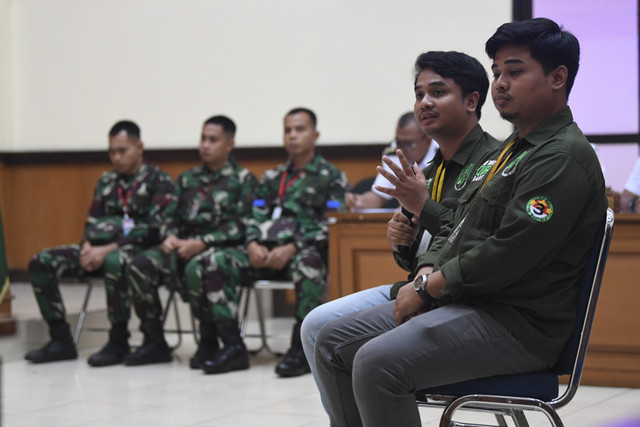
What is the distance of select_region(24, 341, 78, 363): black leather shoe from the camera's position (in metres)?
4.88

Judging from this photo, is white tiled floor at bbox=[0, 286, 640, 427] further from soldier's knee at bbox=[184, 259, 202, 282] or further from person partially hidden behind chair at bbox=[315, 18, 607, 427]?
person partially hidden behind chair at bbox=[315, 18, 607, 427]

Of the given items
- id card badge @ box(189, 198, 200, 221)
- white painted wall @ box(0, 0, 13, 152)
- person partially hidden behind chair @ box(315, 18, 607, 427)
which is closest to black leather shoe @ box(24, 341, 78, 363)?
id card badge @ box(189, 198, 200, 221)

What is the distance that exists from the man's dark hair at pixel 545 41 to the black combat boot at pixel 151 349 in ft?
11.0

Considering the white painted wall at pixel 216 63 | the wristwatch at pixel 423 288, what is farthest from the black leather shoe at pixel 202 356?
the wristwatch at pixel 423 288

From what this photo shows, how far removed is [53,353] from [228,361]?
1116mm

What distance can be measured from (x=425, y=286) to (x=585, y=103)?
427 centimetres

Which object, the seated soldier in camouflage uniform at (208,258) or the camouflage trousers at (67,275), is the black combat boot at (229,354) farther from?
the camouflage trousers at (67,275)

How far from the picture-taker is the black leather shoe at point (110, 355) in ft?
15.6

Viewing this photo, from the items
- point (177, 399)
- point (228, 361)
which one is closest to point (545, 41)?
point (177, 399)

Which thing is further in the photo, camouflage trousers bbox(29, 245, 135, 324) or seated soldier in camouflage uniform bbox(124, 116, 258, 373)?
camouflage trousers bbox(29, 245, 135, 324)

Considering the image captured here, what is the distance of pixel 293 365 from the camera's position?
4297mm

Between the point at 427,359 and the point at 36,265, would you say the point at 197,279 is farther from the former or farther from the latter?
the point at 427,359

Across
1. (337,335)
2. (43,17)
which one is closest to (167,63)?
(43,17)

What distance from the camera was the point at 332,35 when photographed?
6.34 m
